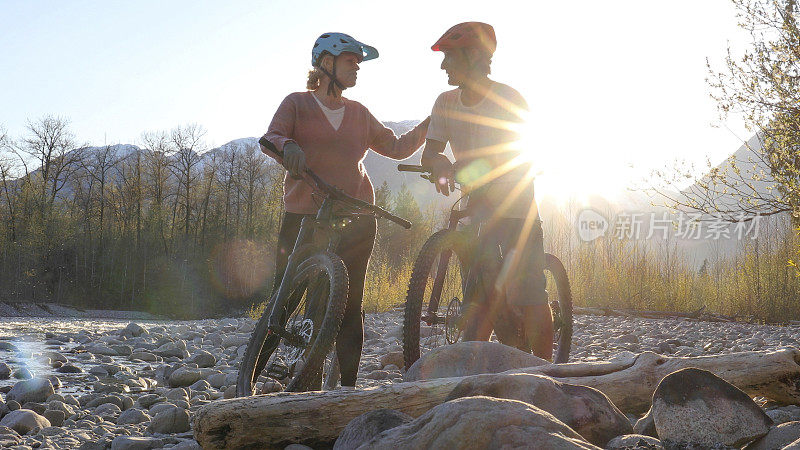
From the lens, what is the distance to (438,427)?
5.99ft

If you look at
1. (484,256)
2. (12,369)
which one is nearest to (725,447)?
(484,256)

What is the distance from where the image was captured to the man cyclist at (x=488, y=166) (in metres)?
4.09

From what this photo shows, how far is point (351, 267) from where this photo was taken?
399cm

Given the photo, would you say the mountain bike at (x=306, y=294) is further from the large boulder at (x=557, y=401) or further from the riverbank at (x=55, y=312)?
Answer: the riverbank at (x=55, y=312)

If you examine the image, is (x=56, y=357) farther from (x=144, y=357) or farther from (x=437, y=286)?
(x=437, y=286)

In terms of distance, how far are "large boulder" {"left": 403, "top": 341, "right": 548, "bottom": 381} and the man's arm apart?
0.96m

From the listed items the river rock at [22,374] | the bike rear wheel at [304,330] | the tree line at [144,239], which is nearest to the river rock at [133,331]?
the river rock at [22,374]

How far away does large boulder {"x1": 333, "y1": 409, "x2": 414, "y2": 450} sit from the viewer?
2154 millimetres

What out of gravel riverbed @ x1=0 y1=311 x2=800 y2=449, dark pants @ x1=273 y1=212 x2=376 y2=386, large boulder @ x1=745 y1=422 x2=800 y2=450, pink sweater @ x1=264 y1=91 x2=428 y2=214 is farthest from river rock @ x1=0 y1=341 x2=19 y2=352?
large boulder @ x1=745 y1=422 x2=800 y2=450

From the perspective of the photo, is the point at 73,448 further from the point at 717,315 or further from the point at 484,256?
the point at 717,315

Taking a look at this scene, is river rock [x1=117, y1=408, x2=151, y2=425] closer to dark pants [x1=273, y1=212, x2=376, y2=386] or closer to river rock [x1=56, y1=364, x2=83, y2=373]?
dark pants [x1=273, y1=212, x2=376, y2=386]

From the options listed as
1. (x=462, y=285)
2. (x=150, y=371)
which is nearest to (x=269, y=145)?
(x=462, y=285)

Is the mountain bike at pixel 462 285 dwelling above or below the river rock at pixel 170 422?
above

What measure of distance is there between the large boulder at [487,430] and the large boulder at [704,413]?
677 millimetres
